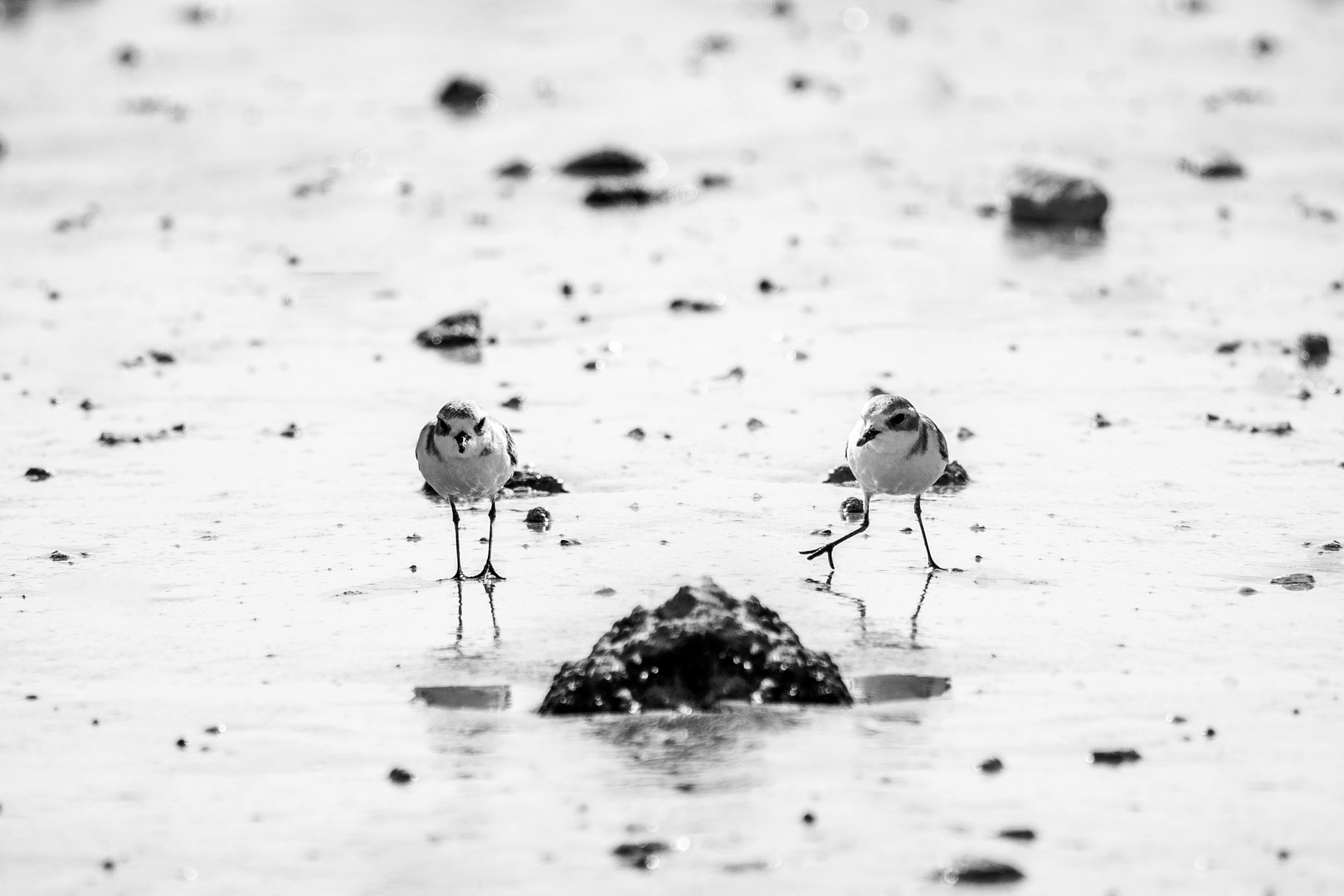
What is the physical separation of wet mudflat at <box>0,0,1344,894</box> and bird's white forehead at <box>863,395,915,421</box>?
800 millimetres

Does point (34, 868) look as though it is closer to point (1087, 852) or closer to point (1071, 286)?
point (1087, 852)

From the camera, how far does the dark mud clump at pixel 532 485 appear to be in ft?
34.6

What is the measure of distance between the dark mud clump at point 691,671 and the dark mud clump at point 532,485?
10.2 ft

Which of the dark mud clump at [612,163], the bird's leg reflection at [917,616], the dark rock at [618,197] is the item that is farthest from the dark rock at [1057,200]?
the bird's leg reflection at [917,616]

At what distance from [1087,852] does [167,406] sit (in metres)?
8.00

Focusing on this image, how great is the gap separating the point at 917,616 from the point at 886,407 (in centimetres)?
122

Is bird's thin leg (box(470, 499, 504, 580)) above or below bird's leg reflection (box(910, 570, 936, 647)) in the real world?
above

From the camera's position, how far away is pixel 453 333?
13711 mm

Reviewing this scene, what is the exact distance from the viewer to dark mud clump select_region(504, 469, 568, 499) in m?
10.6

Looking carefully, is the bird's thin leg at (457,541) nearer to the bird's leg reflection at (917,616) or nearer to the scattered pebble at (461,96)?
the bird's leg reflection at (917,616)

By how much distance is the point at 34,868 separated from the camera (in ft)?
20.6

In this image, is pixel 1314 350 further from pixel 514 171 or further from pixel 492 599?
pixel 514 171

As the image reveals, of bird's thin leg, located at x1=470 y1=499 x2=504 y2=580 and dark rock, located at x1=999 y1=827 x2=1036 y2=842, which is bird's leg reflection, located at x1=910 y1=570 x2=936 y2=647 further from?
bird's thin leg, located at x1=470 y1=499 x2=504 y2=580

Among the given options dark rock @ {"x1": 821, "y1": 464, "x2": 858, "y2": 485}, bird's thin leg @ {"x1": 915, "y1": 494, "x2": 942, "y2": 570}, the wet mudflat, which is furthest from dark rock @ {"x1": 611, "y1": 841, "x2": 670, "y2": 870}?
dark rock @ {"x1": 821, "y1": 464, "x2": 858, "y2": 485}
